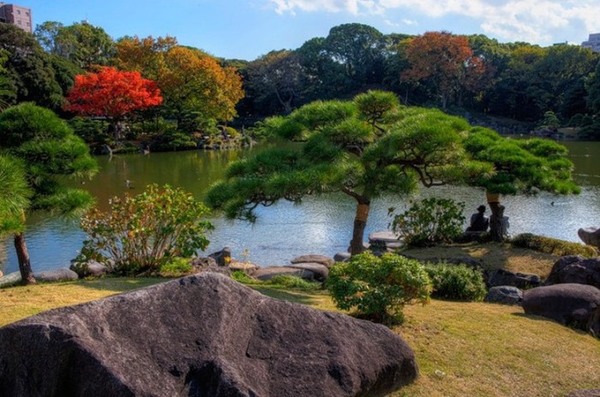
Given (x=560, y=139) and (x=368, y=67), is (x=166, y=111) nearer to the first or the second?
(x=368, y=67)

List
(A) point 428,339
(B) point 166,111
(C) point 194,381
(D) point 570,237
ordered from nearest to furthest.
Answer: (C) point 194,381 < (A) point 428,339 < (D) point 570,237 < (B) point 166,111

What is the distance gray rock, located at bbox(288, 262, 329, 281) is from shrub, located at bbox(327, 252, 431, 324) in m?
3.91

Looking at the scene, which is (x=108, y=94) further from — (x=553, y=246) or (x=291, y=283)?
(x=553, y=246)

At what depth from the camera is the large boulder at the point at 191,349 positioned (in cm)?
268

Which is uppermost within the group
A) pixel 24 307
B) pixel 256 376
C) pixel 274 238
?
pixel 256 376

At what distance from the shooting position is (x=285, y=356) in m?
3.18

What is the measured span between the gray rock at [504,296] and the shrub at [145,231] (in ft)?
13.3

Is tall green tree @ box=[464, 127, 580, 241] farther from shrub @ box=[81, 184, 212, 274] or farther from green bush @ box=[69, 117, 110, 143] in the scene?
green bush @ box=[69, 117, 110, 143]

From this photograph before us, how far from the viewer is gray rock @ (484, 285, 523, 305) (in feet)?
23.4

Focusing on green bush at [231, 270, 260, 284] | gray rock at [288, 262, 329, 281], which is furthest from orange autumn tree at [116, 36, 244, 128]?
green bush at [231, 270, 260, 284]

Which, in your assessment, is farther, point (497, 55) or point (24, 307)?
point (497, 55)

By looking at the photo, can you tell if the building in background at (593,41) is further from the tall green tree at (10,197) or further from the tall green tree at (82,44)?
the tall green tree at (10,197)

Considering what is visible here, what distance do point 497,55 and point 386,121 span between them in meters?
44.0

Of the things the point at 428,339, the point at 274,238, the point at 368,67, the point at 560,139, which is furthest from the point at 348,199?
the point at 368,67
